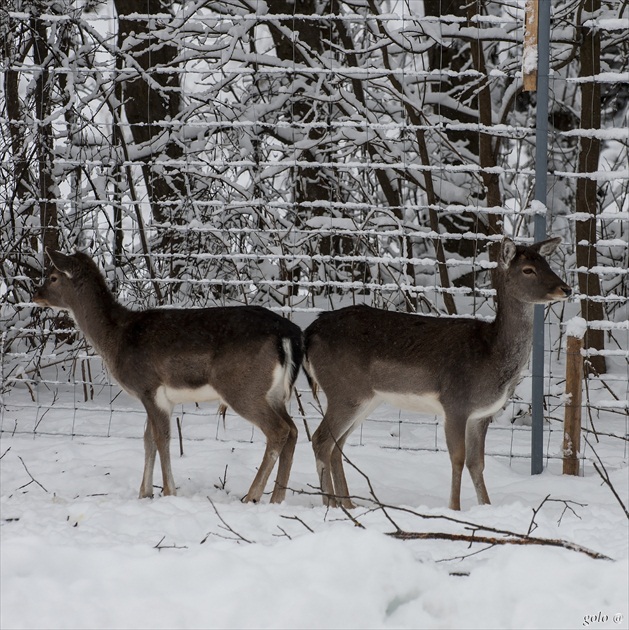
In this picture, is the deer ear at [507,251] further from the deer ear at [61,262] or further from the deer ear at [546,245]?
the deer ear at [61,262]

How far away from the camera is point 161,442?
6145 mm

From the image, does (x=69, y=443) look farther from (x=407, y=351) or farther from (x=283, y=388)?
(x=407, y=351)

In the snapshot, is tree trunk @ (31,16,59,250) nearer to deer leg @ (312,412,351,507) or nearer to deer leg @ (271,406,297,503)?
deer leg @ (271,406,297,503)

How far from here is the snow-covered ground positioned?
3674 mm

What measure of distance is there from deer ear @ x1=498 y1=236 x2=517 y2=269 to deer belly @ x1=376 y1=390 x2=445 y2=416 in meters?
0.93

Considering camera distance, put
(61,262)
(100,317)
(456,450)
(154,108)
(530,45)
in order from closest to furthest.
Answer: (456,450), (100,317), (61,262), (530,45), (154,108)

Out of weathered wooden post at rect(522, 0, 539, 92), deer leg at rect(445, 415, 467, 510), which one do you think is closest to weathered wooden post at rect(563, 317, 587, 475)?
deer leg at rect(445, 415, 467, 510)

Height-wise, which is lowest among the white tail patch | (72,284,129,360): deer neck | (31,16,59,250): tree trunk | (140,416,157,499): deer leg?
(140,416,157,499): deer leg

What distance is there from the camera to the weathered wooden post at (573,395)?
21.6 feet

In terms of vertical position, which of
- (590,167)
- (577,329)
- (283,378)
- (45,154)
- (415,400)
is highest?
(45,154)

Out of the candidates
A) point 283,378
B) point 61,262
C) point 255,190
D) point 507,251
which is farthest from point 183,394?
point 255,190

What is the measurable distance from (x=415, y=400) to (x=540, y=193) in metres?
1.78

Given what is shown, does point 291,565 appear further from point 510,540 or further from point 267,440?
point 267,440

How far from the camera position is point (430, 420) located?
8.40m
